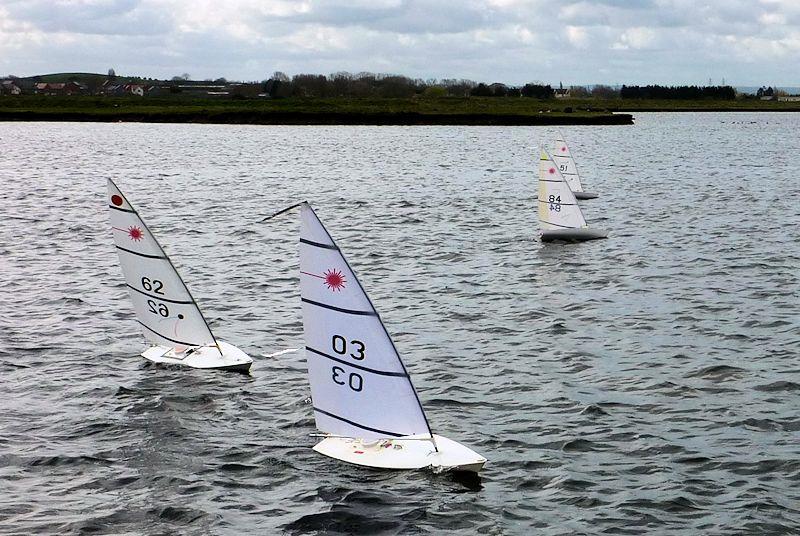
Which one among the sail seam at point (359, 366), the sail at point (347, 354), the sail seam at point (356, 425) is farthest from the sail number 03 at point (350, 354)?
the sail seam at point (356, 425)

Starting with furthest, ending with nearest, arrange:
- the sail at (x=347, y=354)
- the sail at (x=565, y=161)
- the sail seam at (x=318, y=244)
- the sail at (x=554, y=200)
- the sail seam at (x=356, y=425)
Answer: the sail at (x=565, y=161) < the sail at (x=554, y=200) < the sail seam at (x=356, y=425) < the sail at (x=347, y=354) < the sail seam at (x=318, y=244)

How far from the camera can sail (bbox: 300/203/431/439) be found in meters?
18.1

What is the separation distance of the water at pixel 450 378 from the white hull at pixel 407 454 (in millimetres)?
301

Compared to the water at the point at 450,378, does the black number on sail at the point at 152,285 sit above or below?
Answer: above

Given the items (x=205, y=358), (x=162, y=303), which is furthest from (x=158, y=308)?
(x=205, y=358)

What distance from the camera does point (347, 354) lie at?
18906 mm

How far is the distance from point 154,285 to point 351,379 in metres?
9.17

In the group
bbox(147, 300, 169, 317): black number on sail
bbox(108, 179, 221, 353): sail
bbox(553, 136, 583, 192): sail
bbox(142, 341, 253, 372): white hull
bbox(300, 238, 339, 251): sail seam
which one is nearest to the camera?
bbox(300, 238, 339, 251): sail seam

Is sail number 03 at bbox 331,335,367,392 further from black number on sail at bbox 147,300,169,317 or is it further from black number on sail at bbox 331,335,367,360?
black number on sail at bbox 147,300,169,317

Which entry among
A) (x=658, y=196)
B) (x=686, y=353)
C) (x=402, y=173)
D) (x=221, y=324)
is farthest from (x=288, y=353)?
(x=402, y=173)

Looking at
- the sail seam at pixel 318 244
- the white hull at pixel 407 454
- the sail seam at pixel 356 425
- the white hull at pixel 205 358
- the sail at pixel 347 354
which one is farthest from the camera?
the white hull at pixel 205 358

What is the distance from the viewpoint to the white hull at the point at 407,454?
18969mm

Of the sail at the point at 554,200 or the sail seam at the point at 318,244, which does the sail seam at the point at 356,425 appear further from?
the sail at the point at 554,200

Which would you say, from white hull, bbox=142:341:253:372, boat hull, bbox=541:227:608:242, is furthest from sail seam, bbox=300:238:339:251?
boat hull, bbox=541:227:608:242
